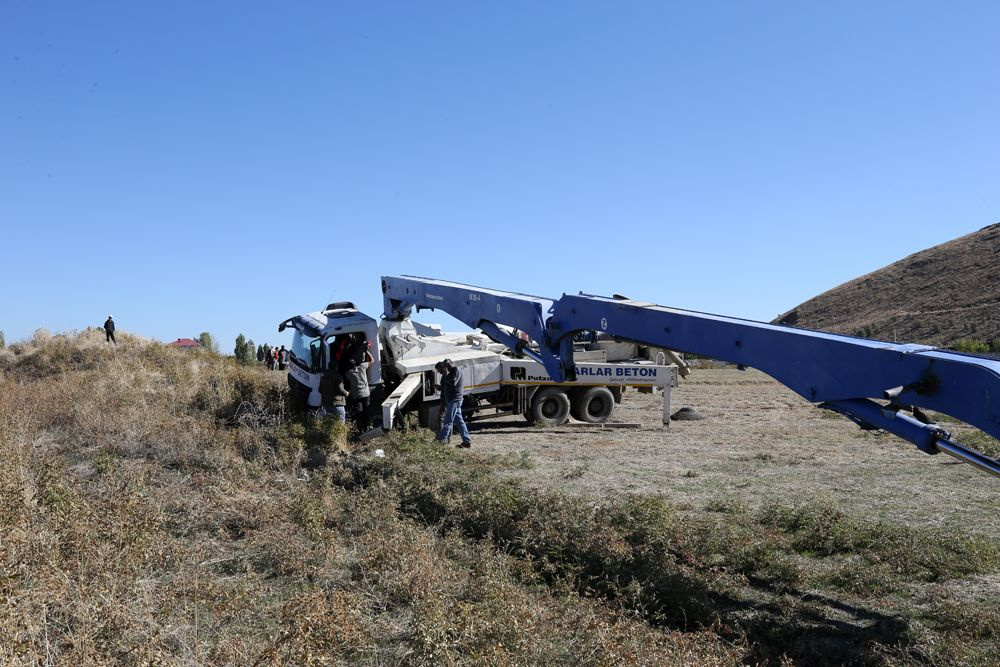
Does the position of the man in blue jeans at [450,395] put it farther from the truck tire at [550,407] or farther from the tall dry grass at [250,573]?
the truck tire at [550,407]

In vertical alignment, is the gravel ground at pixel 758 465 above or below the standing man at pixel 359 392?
below

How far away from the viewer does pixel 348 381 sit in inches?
513

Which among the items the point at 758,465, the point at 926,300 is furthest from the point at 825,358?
the point at 926,300

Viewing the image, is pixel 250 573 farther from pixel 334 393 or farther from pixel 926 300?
pixel 926 300

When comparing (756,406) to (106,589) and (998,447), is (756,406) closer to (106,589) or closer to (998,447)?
(998,447)

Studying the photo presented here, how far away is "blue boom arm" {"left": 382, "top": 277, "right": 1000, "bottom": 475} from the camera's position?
17.3ft

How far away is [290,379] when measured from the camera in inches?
565

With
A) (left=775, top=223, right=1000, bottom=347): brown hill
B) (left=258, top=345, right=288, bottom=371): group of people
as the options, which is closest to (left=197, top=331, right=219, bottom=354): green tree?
(left=258, top=345, right=288, bottom=371): group of people

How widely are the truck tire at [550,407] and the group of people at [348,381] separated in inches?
162

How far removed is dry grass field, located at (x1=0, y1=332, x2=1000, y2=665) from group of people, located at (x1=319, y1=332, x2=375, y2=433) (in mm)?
728

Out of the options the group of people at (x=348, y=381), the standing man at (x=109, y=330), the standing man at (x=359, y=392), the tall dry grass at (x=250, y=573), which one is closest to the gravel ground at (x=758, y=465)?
the standing man at (x=359, y=392)

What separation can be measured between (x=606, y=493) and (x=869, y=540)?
317 centimetres

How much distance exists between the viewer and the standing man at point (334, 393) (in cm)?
1263

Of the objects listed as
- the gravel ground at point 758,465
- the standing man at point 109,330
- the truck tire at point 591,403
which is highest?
the standing man at point 109,330
